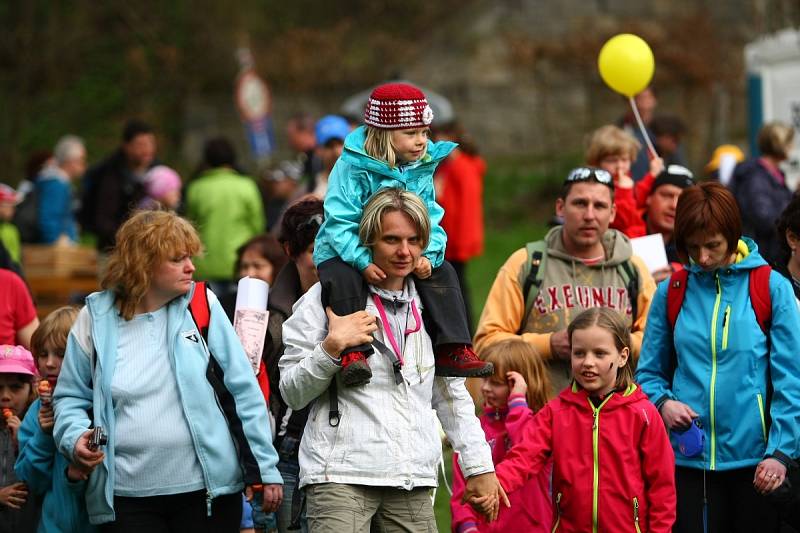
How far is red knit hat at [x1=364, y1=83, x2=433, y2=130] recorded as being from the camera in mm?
5637

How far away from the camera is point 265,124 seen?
77.6 feet

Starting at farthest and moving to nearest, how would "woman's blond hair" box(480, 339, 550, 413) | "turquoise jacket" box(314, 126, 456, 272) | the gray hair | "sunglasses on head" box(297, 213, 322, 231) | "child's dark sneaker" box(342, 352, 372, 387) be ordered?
the gray hair
"woman's blond hair" box(480, 339, 550, 413)
"sunglasses on head" box(297, 213, 322, 231)
"turquoise jacket" box(314, 126, 456, 272)
"child's dark sneaker" box(342, 352, 372, 387)

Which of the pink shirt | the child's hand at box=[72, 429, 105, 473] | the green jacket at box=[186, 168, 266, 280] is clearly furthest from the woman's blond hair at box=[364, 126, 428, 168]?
the green jacket at box=[186, 168, 266, 280]

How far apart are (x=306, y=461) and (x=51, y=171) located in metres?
10.4

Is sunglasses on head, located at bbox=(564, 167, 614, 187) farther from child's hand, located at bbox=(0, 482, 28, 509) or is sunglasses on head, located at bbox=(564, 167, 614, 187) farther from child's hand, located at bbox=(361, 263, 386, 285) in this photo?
child's hand, located at bbox=(0, 482, 28, 509)

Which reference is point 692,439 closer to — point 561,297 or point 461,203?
point 561,297

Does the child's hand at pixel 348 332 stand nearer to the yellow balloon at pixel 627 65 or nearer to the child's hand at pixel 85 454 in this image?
the child's hand at pixel 85 454

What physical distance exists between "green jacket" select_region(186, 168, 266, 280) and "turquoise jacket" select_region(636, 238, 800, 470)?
6.86 m

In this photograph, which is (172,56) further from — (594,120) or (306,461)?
(306,461)

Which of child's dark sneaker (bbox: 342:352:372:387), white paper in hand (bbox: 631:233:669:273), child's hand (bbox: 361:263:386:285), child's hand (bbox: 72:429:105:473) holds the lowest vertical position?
child's hand (bbox: 72:429:105:473)

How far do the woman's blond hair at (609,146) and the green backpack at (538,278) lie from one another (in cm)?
162

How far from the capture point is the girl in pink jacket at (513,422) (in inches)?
257

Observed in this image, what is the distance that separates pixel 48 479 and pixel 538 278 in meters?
2.55

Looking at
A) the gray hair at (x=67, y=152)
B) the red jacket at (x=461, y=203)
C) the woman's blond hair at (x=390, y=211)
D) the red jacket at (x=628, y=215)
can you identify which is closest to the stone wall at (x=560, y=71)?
the red jacket at (x=461, y=203)
